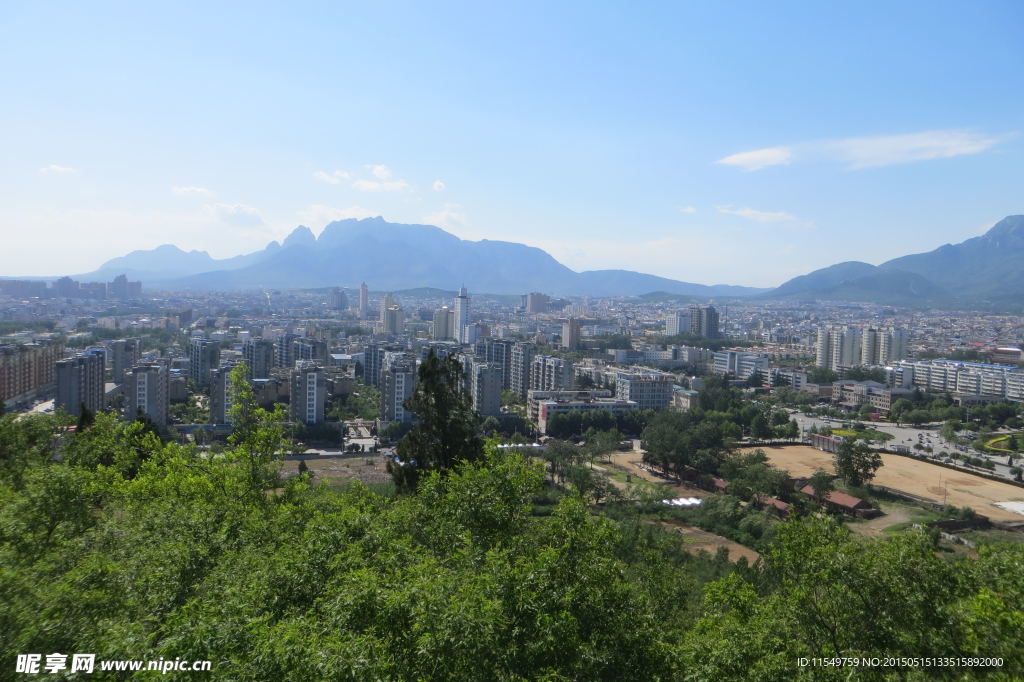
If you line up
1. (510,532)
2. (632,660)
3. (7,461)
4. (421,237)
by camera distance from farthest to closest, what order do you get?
(421,237) → (7,461) → (510,532) → (632,660)

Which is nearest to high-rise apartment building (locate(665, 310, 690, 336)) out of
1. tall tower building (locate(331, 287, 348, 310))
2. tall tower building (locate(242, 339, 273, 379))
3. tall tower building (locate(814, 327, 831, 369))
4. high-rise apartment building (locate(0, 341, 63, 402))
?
tall tower building (locate(814, 327, 831, 369))

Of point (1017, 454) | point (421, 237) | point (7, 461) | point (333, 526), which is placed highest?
point (421, 237)

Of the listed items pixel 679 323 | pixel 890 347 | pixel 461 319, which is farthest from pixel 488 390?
pixel 679 323

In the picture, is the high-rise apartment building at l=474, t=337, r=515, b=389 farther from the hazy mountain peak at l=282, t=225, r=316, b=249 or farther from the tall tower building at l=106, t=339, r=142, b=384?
the hazy mountain peak at l=282, t=225, r=316, b=249

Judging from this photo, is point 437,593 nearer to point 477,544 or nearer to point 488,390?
point 477,544

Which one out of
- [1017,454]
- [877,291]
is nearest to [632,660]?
[1017,454]

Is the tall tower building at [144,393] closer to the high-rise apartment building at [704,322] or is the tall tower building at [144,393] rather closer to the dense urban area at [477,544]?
the dense urban area at [477,544]

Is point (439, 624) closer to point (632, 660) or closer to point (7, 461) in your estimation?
point (632, 660)
